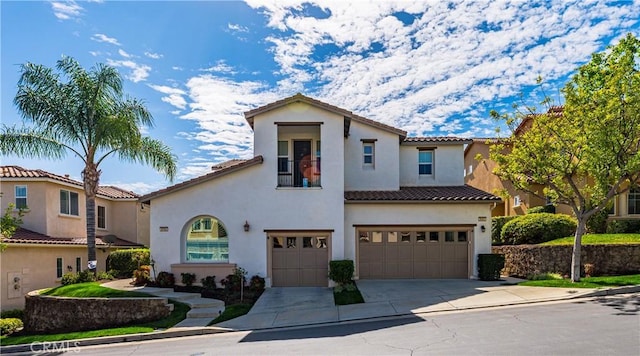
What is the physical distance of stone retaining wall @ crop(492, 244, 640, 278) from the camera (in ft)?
52.2

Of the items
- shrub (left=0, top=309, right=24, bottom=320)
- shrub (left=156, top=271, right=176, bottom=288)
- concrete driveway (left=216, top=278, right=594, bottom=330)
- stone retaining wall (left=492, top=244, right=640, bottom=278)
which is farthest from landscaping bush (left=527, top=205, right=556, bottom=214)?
shrub (left=0, top=309, right=24, bottom=320)

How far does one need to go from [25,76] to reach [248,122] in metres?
9.00

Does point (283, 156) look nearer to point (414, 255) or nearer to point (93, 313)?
point (414, 255)

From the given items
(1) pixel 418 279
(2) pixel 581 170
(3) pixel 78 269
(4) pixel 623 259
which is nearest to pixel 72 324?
(3) pixel 78 269

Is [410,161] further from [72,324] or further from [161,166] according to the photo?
[72,324]

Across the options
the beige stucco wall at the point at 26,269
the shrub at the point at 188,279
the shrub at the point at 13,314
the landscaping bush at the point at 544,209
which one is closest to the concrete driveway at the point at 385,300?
the shrub at the point at 188,279

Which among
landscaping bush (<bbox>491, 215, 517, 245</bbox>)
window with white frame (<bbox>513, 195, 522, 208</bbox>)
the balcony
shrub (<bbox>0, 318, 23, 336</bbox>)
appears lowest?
shrub (<bbox>0, 318, 23, 336</bbox>)

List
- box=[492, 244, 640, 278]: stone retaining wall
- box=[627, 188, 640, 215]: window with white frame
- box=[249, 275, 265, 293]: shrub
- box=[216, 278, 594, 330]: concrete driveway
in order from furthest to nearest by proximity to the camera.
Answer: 1. box=[627, 188, 640, 215]: window with white frame
2. box=[249, 275, 265, 293]: shrub
3. box=[492, 244, 640, 278]: stone retaining wall
4. box=[216, 278, 594, 330]: concrete driveway

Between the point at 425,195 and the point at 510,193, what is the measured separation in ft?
46.2

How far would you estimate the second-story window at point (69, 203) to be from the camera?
22.5 metres

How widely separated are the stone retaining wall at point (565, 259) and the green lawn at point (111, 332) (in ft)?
46.5

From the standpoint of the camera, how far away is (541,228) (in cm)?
2000

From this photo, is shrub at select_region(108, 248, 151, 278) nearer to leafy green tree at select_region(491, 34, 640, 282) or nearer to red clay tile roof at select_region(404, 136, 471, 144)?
red clay tile roof at select_region(404, 136, 471, 144)

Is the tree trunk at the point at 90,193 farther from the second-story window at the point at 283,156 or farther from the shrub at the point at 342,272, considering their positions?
the shrub at the point at 342,272
